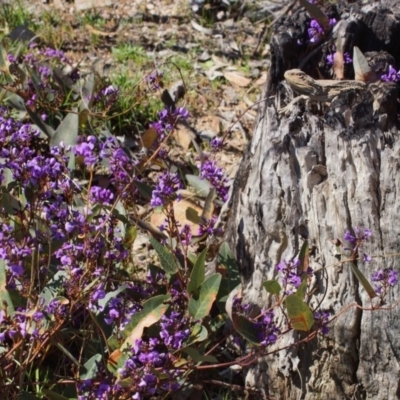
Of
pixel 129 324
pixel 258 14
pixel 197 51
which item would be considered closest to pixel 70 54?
pixel 197 51

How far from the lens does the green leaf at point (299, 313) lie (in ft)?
8.33

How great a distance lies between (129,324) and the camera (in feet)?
8.99

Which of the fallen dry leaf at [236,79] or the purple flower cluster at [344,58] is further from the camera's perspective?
the fallen dry leaf at [236,79]

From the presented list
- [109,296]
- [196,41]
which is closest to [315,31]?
[109,296]

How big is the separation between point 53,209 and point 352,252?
3.38ft

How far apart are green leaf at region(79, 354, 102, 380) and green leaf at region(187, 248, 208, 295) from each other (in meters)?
→ 0.40

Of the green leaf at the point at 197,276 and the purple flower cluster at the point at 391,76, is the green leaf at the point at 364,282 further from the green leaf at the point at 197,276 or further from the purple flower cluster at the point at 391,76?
the purple flower cluster at the point at 391,76

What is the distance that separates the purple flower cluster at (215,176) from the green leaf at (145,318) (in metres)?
0.76

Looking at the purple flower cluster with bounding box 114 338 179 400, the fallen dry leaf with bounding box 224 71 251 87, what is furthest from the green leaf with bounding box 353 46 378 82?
the fallen dry leaf with bounding box 224 71 251 87

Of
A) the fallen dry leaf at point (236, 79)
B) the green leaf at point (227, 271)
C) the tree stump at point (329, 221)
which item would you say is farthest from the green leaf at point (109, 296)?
the fallen dry leaf at point (236, 79)

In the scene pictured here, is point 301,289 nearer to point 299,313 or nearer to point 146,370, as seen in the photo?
point 299,313

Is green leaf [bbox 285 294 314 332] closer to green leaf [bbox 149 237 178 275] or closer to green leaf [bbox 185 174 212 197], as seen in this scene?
green leaf [bbox 149 237 178 275]

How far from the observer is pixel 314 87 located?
2.88 metres

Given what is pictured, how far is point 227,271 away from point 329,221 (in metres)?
0.48
